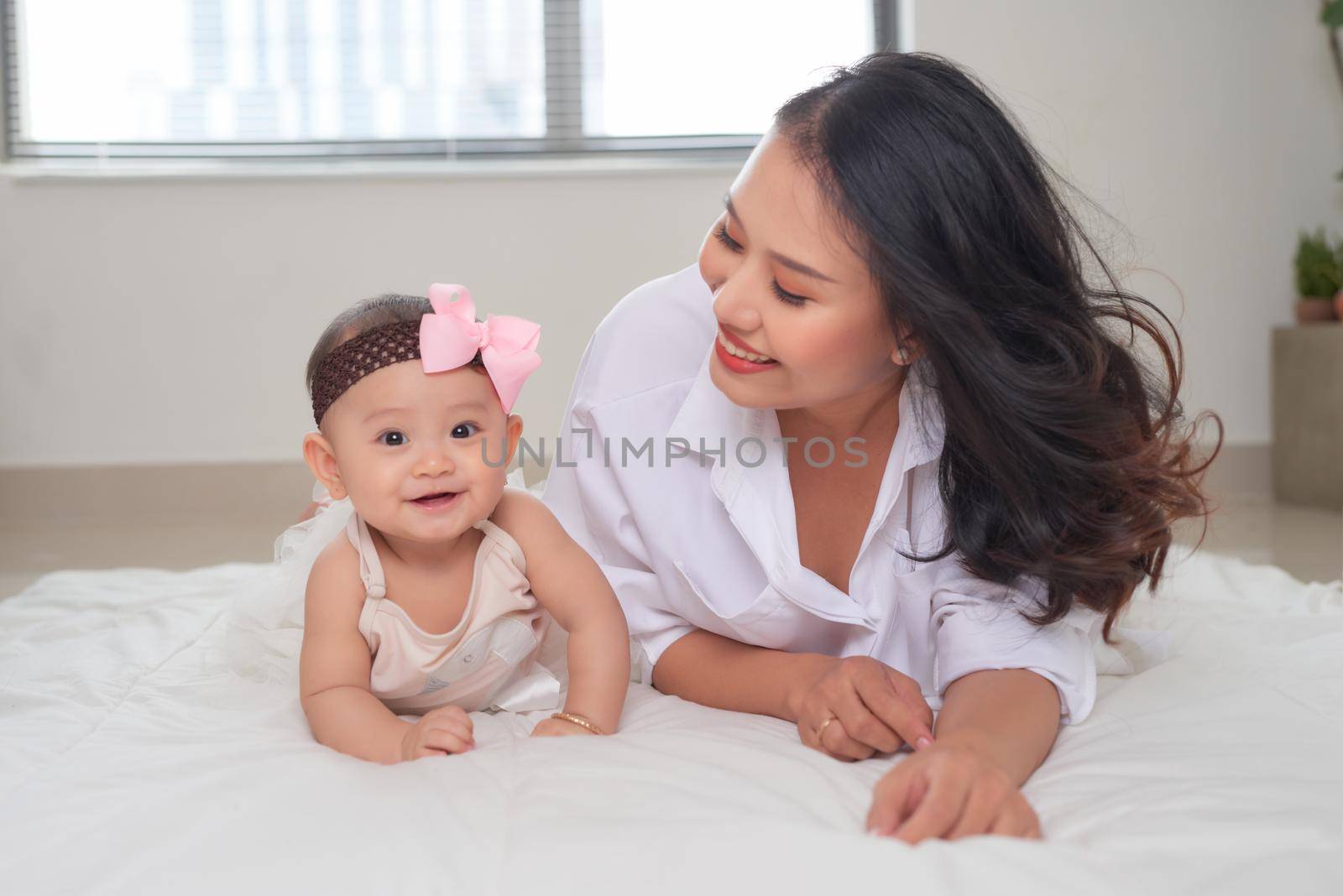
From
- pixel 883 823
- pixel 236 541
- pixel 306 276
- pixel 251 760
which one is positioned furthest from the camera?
pixel 306 276

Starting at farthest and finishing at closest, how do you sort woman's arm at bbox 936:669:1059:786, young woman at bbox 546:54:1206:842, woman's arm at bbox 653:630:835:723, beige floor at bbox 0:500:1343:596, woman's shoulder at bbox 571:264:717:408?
beige floor at bbox 0:500:1343:596, woman's shoulder at bbox 571:264:717:408, woman's arm at bbox 653:630:835:723, young woman at bbox 546:54:1206:842, woman's arm at bbox 936:669:1059:786

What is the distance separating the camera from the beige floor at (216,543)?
2.58m

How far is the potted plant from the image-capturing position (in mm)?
3443

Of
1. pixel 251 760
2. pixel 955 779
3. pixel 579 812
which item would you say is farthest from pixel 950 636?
pixel 251 760

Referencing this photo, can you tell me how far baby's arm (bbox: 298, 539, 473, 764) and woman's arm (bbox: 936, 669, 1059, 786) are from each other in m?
0.44

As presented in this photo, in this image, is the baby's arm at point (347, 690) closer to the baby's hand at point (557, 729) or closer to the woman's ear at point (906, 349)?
the baby's hand at point (557, 729)

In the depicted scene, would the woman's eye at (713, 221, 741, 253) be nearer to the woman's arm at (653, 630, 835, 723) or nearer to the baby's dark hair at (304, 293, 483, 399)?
the baby's dark hair at (304, 293, 483, 399)

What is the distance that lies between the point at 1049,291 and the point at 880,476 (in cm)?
27

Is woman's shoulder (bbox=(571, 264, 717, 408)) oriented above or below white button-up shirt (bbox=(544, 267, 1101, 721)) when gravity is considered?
above

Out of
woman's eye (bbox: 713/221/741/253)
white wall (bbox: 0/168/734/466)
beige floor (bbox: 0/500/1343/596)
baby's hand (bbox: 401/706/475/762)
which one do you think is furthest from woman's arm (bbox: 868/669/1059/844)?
white wall (bbox: 0/168/734/466)

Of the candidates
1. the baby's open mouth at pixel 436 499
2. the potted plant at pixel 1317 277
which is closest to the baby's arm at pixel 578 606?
the baby's open mouth at pixel 436 499

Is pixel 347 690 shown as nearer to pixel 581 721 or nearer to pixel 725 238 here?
pixel 581 721

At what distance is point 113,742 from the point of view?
1070mm

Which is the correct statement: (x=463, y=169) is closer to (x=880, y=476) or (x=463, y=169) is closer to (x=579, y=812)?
(x=880, y=476)
